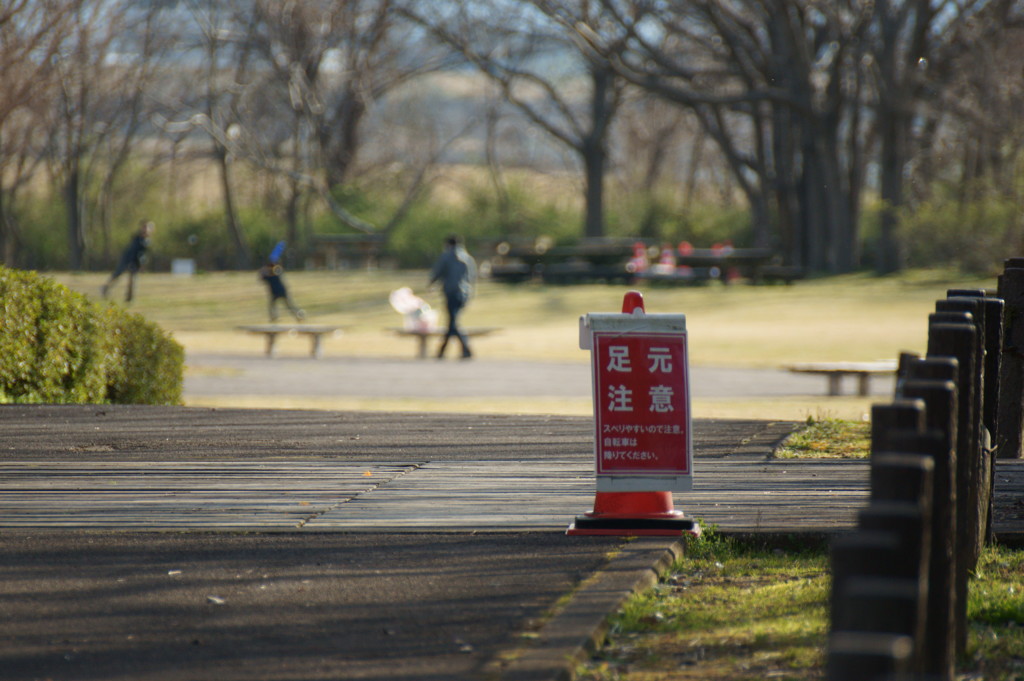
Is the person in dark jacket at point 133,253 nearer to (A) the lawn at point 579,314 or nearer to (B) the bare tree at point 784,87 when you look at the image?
(A) the lawn at point 579,314

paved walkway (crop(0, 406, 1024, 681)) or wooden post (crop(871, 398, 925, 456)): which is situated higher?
wooden post (crop(871, 398, 925, 456))

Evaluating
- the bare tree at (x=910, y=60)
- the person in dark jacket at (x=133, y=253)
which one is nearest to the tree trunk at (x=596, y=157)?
the bare tree at (x=910, y=60)

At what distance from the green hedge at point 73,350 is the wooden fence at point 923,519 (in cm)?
736

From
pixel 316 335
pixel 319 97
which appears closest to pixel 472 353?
pixel 316 335

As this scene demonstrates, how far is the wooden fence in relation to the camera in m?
2.54

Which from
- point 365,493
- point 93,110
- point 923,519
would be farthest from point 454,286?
point 93,110

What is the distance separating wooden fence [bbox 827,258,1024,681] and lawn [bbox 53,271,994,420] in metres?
7.61

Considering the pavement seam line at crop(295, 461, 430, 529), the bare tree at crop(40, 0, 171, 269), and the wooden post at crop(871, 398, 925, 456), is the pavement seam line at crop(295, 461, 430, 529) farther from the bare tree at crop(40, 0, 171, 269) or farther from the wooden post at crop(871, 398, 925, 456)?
the bare tree at crop(40, 0, 171, 269)

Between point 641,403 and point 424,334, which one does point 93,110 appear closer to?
point 424,334

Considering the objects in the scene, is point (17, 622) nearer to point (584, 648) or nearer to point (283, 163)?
point (584, 648)

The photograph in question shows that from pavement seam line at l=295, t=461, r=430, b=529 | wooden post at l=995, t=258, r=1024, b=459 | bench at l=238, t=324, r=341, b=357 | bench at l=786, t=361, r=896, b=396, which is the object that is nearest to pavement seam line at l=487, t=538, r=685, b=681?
pavement seam line at l=295, t=461, r=430, b=529

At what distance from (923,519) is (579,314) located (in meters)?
27.2

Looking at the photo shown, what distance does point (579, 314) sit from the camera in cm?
2995

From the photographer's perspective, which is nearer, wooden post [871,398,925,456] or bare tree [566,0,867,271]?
wooden post [871,398,925,456]
